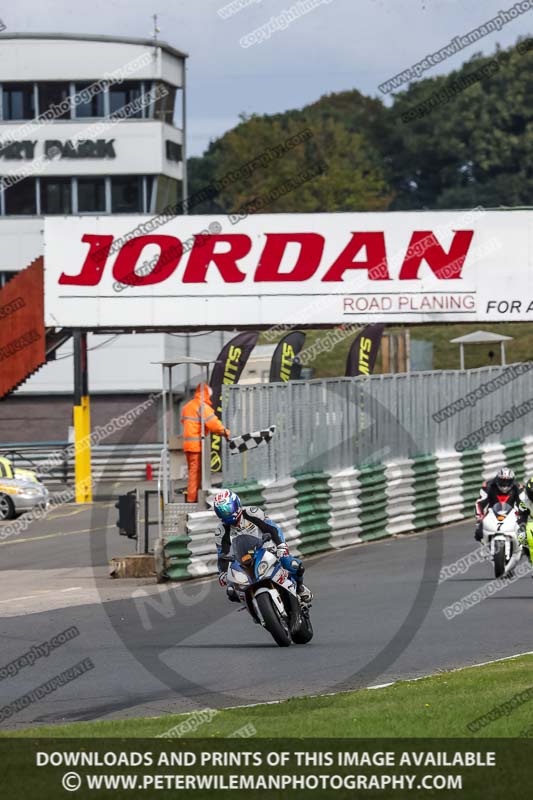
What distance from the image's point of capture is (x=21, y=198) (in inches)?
2062

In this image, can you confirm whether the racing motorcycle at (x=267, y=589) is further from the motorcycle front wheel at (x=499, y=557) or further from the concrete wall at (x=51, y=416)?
the concrete wall at (x=51, y=416)

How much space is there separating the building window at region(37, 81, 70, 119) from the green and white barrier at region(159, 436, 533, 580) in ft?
89.2

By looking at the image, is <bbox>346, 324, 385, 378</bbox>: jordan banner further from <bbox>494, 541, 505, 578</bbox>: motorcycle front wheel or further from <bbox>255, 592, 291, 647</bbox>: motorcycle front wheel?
<bbox>255, 592, 291, 647</bbox>: motorcycle front wheel

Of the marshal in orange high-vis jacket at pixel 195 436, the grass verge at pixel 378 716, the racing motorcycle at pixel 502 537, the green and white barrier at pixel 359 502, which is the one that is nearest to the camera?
the grass verge at pixel 378 716

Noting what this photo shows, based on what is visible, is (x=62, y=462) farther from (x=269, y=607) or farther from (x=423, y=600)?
(x=269, y=607)

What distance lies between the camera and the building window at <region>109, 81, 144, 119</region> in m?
51.7

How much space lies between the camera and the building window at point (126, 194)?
52.1 meters

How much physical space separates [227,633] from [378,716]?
5.81 m

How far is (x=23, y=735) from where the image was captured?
959 cm

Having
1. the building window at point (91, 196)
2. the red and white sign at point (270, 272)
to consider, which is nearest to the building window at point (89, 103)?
the building window at point (91, 196)

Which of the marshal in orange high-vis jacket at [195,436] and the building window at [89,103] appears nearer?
the marshal in orange high-vis jacket at [195,436]

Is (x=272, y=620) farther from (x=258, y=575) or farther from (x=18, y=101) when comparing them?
(x=18, y=101)

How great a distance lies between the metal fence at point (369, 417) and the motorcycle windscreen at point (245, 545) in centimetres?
707

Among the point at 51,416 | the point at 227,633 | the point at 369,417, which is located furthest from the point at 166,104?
the point at 227,633
